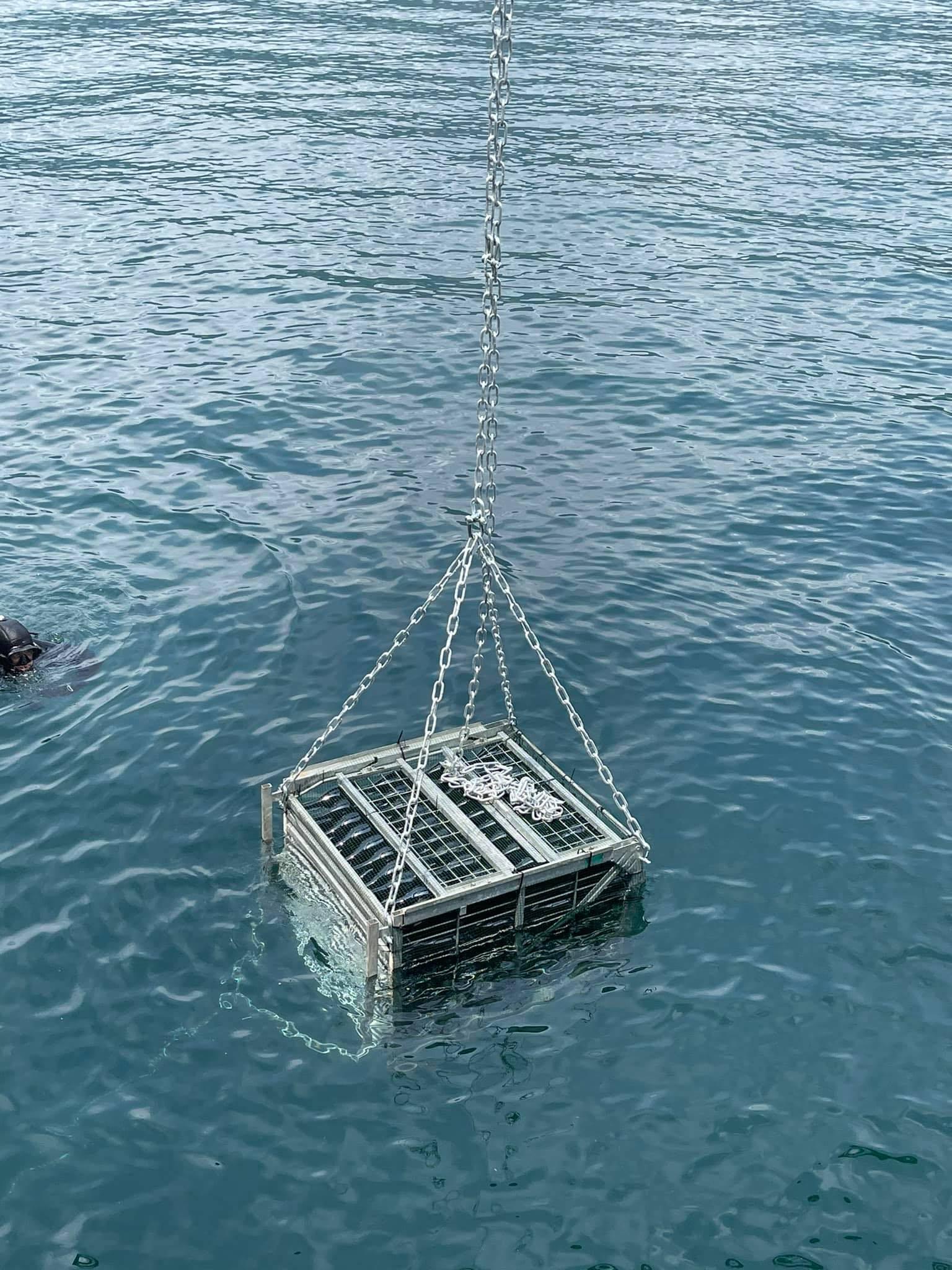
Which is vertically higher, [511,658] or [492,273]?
[492,273]

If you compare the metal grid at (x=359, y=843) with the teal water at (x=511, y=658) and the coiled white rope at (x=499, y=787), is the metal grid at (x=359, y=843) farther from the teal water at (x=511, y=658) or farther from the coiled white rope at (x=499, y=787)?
the coiled white rope at (x=499, y=787)

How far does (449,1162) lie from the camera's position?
1216 cm

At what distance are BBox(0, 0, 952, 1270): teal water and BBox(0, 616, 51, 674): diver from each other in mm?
336

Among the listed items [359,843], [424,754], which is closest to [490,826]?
[424,754]

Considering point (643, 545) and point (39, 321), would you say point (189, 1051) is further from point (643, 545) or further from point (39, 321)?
point (39, 321)

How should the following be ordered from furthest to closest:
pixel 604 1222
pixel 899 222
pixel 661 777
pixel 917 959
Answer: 1. pixel 899 222
2. pixel 661 777
3. pixel 917 959
4. pixel 604 1222

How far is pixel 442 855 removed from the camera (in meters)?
14.6

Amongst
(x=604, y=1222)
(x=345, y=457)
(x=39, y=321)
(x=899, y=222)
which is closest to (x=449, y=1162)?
(x=604, y=1222)

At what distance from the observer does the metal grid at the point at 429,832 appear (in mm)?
14344

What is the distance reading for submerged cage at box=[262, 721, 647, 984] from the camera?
13812 millimetres

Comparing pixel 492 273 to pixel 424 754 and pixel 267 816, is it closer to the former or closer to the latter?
pixel 424 754

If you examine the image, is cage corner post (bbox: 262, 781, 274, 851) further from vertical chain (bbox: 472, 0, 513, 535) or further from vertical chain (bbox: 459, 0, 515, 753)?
vertical chain (bbox: 472, 0, 513, 535)

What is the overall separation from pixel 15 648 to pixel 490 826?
797 cm

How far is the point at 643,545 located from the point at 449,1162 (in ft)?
44.2
